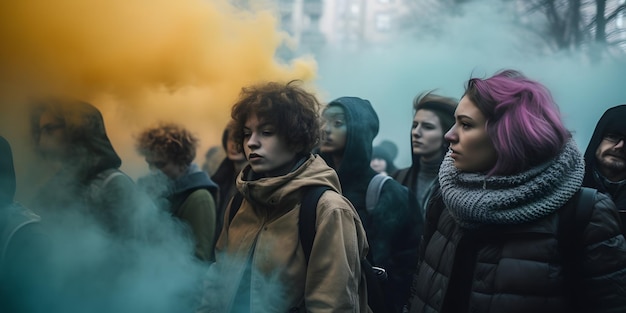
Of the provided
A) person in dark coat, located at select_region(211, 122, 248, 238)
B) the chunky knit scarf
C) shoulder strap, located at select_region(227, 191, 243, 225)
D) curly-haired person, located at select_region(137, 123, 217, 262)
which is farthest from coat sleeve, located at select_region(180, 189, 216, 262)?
the chunky knit scarf

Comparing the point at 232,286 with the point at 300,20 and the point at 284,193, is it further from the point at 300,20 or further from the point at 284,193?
the point at 300,20

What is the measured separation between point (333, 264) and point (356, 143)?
1607mm

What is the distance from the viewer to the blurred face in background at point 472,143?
2.64 m

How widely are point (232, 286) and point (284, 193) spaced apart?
19.2 inches

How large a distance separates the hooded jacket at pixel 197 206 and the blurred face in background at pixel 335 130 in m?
1.00

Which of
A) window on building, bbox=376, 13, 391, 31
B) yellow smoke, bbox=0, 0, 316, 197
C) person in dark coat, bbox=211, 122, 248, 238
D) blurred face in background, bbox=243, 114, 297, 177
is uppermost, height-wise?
window on building, bbox=376, 13, 391, 31

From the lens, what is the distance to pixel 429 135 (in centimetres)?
443

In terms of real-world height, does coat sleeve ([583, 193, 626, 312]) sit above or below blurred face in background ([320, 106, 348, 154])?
below

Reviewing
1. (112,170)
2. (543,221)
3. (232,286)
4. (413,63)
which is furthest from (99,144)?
(413,63)

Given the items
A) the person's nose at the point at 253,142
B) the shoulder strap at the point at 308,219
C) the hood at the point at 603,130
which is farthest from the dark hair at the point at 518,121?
the person's nose at the point at 253,142

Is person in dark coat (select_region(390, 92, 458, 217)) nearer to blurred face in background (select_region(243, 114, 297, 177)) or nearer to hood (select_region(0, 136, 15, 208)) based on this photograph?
blurred face in background (select_region(243, 114, 297, 177))

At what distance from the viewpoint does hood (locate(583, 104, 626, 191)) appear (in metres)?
A: 3.36

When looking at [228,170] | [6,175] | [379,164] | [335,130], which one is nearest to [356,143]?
[335,130]

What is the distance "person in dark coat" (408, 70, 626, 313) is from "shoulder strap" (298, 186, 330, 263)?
54 cm
